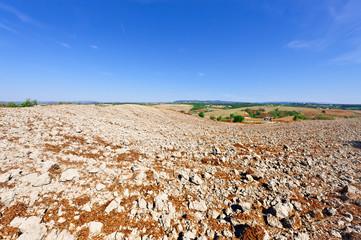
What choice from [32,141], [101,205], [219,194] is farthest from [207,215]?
[32,141]

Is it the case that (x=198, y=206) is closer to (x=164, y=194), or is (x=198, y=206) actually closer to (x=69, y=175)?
(x=164, y=194)

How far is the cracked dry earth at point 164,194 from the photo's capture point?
3.12 metres

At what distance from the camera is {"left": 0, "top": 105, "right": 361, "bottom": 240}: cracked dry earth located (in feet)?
10.2

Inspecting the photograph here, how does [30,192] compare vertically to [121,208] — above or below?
above

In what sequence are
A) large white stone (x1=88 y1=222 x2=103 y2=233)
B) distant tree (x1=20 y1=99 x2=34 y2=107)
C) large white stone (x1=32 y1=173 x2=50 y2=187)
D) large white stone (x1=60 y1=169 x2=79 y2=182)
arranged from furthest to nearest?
distant tree (x1=20 y1=99 x2=34 y2=107)
large white stone (x1=60 y1=169 x2=79 y2=182)
large white stone (x1=32 y1=173 x2=50 y2=187)
large white stone (x1=88 y1=222 x2=103 y2=233)

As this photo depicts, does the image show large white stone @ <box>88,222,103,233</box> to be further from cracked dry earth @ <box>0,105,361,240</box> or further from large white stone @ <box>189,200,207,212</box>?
large white stone @ <box>189,200,207,212</box>

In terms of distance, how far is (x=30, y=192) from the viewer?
11.6ft

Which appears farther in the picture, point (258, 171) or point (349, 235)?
point (258, 171)

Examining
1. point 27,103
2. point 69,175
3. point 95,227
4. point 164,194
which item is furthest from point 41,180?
point 27,103

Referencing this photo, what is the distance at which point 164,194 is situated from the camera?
4137 millimetres

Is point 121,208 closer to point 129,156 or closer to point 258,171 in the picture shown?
point 129,156

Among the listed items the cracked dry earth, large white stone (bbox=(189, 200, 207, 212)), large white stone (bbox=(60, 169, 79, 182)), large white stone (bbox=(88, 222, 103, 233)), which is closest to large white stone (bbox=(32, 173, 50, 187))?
the cracked dry earth

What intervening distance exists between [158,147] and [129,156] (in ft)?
6.33

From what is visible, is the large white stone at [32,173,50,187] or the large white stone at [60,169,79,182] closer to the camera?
the large white stone at [32,173,50,187]
